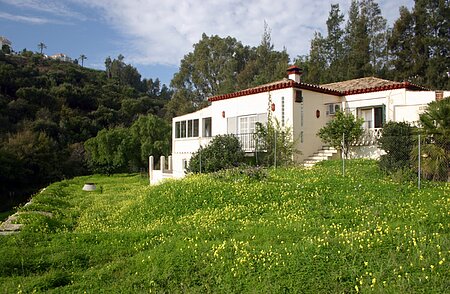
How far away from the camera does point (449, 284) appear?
516 cm

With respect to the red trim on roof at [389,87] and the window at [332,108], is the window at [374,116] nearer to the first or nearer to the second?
the red trim on roof at [389,87]

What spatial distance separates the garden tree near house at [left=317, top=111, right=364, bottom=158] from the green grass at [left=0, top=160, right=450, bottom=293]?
21.6 feet

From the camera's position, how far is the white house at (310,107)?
1961cm

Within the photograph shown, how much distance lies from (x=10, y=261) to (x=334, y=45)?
148 feet

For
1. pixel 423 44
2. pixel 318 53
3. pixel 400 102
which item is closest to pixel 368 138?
pixel 400 102

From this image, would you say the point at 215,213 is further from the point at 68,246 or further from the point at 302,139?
the point at 302,139

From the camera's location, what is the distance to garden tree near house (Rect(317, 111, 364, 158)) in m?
18.4

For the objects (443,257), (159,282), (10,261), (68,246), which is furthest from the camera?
(68,246)

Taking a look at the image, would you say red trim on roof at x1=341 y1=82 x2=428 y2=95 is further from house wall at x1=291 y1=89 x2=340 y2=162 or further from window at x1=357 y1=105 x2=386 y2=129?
house wall at x1=291 y1=89 x2=340 y2=162

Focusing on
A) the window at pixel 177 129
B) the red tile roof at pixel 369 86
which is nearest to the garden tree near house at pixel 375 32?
the red tile roof at pixel 369 86

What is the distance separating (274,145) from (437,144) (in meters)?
8.00

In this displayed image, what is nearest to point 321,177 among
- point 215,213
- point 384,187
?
point 384,187

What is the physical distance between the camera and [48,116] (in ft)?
168

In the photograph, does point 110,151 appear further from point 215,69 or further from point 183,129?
point 215,69
